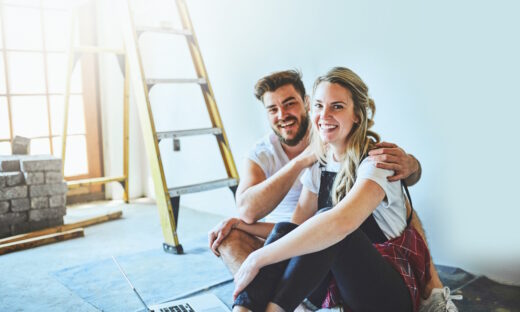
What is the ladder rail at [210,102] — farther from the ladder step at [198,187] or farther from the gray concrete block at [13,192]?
the gray concrete block at [13,192]

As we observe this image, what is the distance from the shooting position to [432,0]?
2186 millimetres

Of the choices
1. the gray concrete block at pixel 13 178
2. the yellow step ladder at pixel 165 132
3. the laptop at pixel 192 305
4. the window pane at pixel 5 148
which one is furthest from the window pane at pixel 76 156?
the laptop at pixel 192 305

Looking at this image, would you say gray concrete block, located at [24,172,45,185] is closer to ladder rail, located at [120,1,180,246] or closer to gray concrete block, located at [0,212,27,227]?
gray concrete block, located at [0,212,27,227]

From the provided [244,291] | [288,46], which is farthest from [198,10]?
[244,291]

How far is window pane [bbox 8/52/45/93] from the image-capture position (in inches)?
157

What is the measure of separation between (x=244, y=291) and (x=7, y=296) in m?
1.42

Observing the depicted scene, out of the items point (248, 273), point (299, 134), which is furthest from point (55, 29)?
point (248, 273)

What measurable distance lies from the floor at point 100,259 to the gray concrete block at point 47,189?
0.36 m

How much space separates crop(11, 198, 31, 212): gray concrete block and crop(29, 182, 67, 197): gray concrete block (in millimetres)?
54

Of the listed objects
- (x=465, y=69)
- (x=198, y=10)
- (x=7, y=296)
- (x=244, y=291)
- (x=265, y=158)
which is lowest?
(x=7, y=296)

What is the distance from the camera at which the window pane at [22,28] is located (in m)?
3.95

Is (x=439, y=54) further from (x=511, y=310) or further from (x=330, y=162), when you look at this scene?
(x=511, y=310)

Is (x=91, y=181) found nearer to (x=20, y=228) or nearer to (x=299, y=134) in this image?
(x=20, y=228)

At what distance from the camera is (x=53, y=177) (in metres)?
3.28
